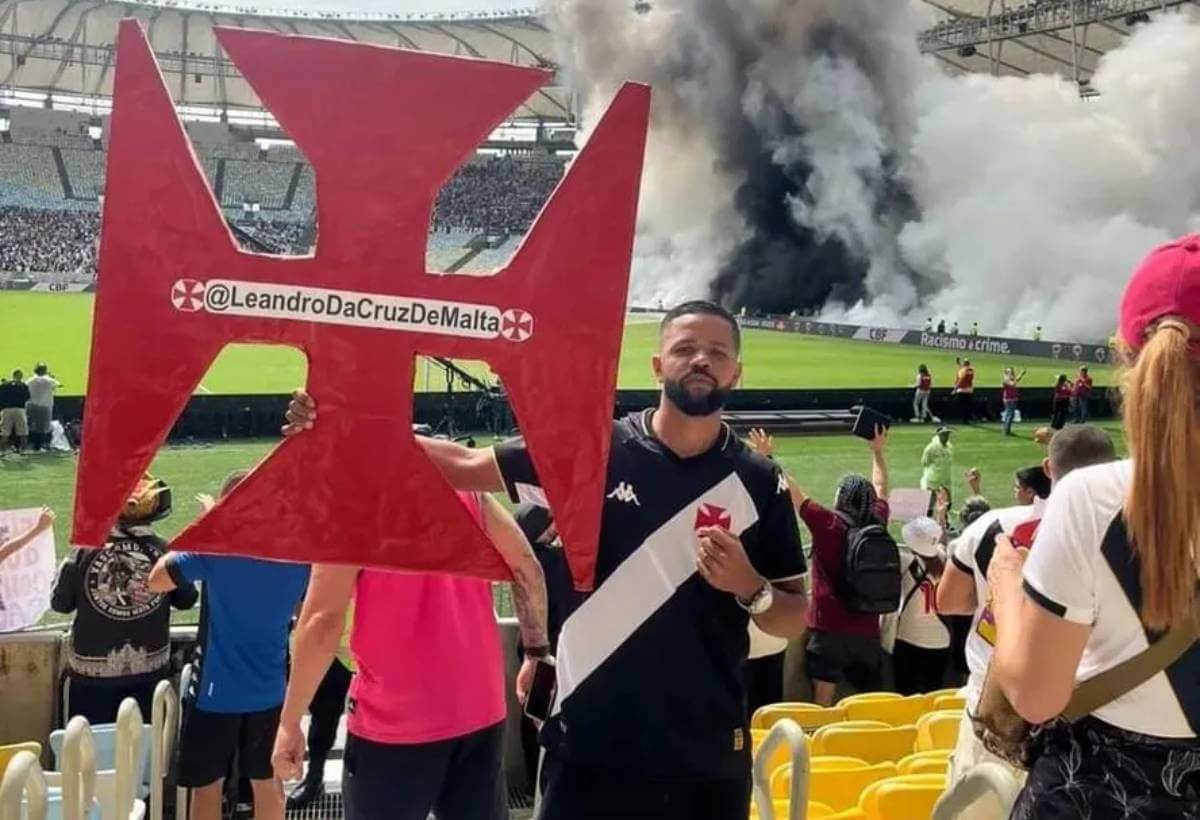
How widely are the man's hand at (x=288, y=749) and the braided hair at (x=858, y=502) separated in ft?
9.06

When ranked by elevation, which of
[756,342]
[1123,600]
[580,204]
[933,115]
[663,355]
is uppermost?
[933,115]

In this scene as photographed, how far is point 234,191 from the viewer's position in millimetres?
54594

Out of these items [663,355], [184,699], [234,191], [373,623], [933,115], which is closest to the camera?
[663,355]

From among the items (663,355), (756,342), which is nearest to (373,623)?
(663,355)

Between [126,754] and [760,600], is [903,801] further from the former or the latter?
[126,754]

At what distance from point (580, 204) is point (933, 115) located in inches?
1603

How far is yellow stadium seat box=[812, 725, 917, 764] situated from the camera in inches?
134

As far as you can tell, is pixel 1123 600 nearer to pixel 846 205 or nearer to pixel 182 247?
pixel 182 247

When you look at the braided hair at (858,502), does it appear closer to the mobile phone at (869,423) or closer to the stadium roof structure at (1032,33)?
the mobile phone at (869,423)

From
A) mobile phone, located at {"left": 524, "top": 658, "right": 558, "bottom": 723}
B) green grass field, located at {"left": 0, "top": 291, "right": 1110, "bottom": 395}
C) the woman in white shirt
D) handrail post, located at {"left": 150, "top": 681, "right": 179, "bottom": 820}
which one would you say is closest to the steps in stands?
green grass field, located at {"left": 0, "top": 291, "right": 1110, "bottom": 395}

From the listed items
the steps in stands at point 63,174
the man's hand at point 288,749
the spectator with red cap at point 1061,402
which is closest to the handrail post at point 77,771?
the man's hand at point 288,749

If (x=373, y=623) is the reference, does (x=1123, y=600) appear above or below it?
above

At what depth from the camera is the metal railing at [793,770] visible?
2.12 meters

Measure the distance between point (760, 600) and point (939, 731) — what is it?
167 cm
